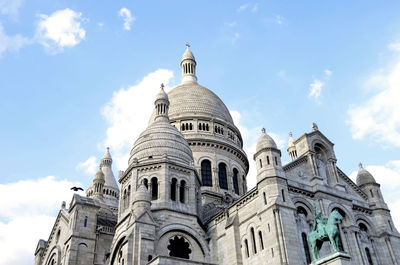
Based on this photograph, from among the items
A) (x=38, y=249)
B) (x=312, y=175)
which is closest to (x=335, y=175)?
(x=312, y=175)

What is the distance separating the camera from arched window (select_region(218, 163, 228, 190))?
45519 millimetres

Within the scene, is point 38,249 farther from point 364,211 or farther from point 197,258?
point 364,211

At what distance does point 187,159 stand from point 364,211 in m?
15.5

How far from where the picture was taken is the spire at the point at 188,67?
57444 millimetres

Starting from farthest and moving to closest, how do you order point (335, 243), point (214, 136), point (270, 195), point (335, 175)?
1. point (214, 136)
2. point (335, 175)
3. point (270, 195)
4. point (335, 243)

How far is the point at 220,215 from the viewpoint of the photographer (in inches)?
1335

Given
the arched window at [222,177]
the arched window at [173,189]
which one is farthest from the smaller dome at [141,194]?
the arched window at [222,177]

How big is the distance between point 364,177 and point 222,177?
14.8 metres

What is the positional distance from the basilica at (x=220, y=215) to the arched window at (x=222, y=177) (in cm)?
173

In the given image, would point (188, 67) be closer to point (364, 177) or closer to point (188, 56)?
point (188, 56)

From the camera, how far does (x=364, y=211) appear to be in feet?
115

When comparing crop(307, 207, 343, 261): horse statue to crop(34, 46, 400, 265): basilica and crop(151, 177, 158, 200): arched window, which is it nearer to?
crop(34, 46, 400, 265): basilica

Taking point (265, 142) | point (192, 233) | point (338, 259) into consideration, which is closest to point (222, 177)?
point (192, 233)

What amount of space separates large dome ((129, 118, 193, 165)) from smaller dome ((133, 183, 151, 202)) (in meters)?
4.19
